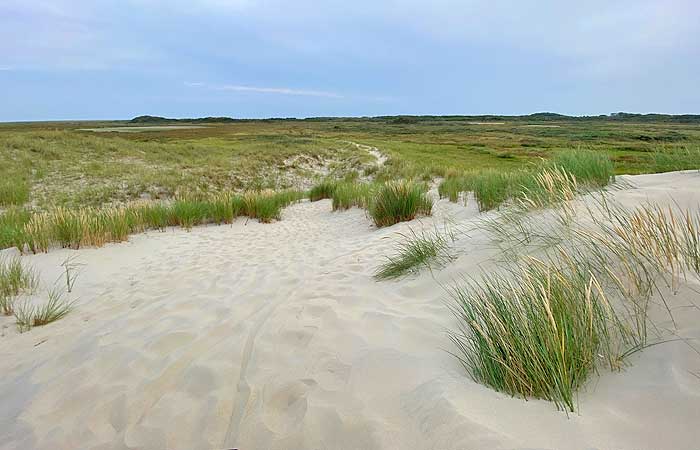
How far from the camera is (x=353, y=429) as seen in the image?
6.04ft

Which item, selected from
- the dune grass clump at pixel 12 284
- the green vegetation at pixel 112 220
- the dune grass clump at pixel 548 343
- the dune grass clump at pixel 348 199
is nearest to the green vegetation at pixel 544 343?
the dune grass clump at pixel 548 343

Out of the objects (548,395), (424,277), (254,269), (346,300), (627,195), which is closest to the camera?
(548,395)

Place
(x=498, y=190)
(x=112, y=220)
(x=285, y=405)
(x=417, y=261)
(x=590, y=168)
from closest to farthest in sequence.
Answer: (x=285, y=405) < (x=417, y=261) < (x=590, y=168) < (x=112, y=220) < (x=498, y=190)

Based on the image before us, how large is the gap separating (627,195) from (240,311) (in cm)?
459

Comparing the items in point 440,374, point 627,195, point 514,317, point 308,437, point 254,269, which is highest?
point 627,195

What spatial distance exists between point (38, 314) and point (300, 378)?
323 cm

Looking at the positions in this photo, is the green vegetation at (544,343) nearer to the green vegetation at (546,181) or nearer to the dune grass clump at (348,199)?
the green vegetation at (546,181)

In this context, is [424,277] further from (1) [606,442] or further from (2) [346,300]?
(1) [606,442]

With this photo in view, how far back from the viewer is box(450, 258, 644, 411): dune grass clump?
179cm

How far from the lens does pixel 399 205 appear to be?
7.95 m

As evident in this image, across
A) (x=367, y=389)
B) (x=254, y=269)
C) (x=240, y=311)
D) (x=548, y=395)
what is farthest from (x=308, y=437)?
(x=254, y=269)

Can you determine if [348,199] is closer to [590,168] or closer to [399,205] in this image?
[399,205]

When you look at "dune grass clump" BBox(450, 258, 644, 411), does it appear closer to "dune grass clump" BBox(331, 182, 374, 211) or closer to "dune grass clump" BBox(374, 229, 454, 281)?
"dune grass clump" BBox(374, 229, 454, 281)

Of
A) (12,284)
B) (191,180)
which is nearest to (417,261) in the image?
(12,284)
